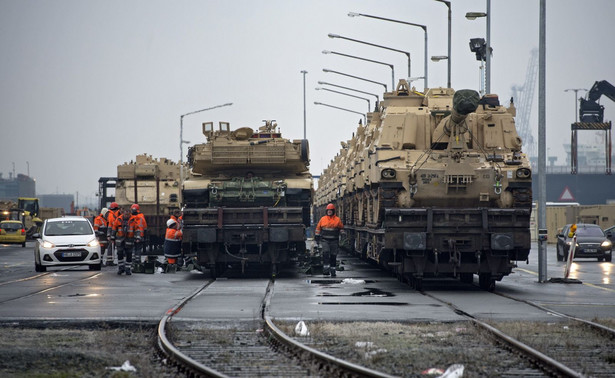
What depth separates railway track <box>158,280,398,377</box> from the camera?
385 inches

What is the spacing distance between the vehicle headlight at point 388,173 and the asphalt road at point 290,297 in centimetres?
220

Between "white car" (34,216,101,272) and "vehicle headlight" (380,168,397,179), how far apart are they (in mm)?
10425

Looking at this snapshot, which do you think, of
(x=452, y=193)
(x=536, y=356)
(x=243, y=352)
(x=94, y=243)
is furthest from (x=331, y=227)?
(x=536, y=356)

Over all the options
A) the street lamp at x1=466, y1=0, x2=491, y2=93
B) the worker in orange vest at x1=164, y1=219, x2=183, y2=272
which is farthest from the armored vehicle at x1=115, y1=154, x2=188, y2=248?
the street lamp at x1=466, y1=0, x2=491, y2=93

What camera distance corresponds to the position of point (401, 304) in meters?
17.1

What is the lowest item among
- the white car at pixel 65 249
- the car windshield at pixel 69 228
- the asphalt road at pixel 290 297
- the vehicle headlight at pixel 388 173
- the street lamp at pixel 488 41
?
the asphalt road at pixel 290 297

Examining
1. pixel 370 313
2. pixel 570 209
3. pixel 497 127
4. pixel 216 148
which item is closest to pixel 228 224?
pixel 216 148

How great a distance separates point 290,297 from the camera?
60.5ft

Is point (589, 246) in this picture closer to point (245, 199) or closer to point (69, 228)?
point (245, 199)

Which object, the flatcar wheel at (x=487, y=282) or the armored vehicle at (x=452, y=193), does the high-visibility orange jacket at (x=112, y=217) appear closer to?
the armored vehicle at (x=452, y=193)

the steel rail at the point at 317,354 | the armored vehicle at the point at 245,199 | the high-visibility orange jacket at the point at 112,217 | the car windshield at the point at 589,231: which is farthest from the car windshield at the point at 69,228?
the car windshield at the point at 589,231

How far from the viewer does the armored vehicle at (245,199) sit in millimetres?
24016

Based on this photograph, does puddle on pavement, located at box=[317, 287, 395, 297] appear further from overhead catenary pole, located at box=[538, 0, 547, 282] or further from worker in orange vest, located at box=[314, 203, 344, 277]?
overhead catenary pole, located at box=[538, 0, 547, 282]

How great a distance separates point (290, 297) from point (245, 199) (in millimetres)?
7104
